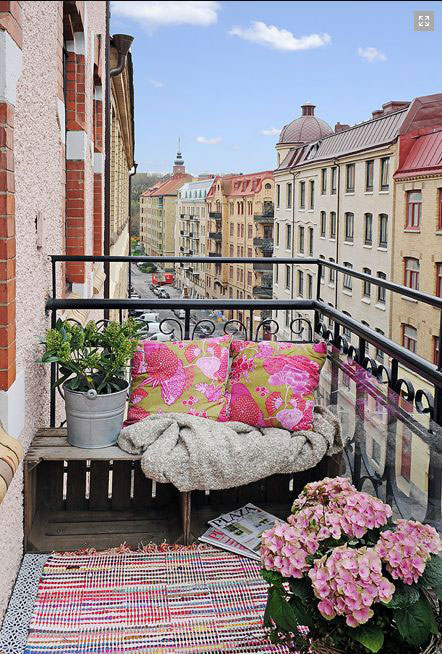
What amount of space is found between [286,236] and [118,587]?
82.2 feet

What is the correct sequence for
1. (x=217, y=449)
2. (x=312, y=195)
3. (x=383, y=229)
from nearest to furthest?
(x=217, y=449)
(x=383, y=229)
(x=312, y=195)

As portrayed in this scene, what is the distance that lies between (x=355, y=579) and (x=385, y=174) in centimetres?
2186

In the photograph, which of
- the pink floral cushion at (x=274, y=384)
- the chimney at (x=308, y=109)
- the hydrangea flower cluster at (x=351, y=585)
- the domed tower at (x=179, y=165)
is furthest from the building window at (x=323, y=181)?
the domed tower at (x=179, y=165)

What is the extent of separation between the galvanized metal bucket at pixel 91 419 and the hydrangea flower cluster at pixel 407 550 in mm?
1095

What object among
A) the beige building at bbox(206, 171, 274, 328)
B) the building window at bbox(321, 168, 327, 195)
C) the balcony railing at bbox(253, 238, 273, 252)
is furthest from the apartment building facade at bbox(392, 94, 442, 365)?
the balcony railing at bbox(253, 238, 273, 252)

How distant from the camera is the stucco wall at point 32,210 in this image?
188 cm

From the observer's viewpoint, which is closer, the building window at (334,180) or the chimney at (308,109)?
the building window at (334,180)

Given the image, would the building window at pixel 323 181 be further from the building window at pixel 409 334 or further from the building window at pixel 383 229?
the building window at pixel 409 334

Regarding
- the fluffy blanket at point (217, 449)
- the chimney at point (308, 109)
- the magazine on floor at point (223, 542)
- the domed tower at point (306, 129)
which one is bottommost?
the magazine on floor at point (223, 542)

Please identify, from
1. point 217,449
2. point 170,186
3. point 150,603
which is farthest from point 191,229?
point 150,603

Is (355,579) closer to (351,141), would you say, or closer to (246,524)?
(246,524)

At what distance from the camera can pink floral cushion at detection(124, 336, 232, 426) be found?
232 centimetres

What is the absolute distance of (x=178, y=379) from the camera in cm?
Result: 237

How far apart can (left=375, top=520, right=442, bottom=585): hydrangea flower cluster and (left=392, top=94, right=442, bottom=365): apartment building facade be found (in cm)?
1781
